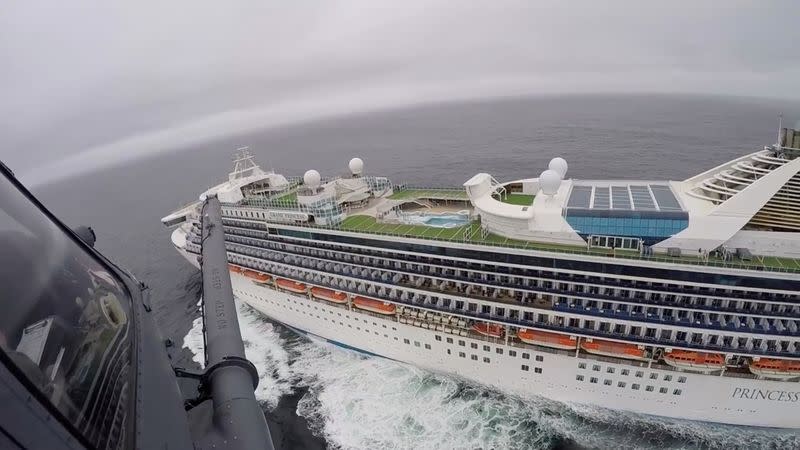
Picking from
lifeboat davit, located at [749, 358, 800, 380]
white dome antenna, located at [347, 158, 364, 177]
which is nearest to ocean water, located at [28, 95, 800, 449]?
lifeboat davit, located at [749, 358, 800, 380]

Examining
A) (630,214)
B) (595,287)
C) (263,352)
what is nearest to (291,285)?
(263,352)

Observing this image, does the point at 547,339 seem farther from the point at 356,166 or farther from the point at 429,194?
the point at 356,166

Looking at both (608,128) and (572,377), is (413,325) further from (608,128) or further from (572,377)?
(608,128)

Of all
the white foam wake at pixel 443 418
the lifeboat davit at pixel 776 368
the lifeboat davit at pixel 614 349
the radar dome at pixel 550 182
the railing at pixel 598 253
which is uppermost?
the radar dome at pixel 550 182

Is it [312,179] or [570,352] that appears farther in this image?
[312,179]

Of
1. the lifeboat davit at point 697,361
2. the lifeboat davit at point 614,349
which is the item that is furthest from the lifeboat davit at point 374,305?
the lifeboat davit at point 697,361

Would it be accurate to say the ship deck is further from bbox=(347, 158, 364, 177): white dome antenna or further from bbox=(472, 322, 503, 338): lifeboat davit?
bbox=(347, 158, 364, 177): white dome antenna

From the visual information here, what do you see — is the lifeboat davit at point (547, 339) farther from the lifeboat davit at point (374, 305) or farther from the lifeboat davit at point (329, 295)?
the lifeboat davit at point (329, 295)
